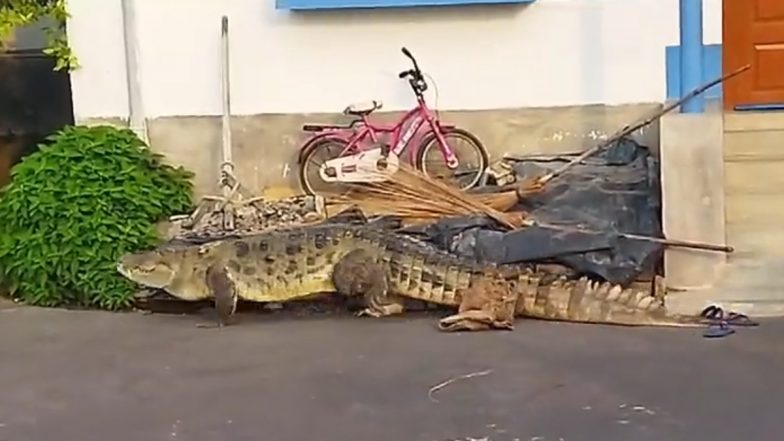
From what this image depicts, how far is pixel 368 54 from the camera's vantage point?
809 centimetres

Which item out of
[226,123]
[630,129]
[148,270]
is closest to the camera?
[148,270]

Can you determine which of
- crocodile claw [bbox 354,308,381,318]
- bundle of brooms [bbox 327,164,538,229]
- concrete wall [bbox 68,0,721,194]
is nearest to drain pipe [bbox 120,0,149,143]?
concrete wall [bbox 68,0,721,194]

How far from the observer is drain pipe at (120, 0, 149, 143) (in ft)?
26.7

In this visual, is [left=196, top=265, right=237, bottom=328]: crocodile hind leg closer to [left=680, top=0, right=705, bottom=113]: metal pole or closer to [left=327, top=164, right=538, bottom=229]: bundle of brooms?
[left=327, top=164, right=538, bottom=229]: bundle of brooms

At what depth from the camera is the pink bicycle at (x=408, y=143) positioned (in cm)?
791

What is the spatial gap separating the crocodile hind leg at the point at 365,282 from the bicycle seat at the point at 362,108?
4.15 feet

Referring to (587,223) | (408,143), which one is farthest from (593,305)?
(408,143)

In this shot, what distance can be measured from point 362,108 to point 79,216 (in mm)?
1914

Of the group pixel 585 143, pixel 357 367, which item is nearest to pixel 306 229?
pixel 357 367

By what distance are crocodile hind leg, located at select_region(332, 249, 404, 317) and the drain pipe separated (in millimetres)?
2002

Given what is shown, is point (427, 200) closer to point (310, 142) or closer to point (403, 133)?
point (403, 133)

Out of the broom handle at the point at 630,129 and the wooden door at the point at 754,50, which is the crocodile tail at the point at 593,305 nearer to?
the broom handle at the point at 630,129

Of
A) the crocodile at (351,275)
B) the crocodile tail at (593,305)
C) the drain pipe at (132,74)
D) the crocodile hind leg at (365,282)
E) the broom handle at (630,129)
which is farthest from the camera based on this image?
the drain pipe at (132,74)

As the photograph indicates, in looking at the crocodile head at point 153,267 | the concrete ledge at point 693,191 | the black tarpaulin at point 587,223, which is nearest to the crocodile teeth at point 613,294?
the black tarpaulin at point 587,223
